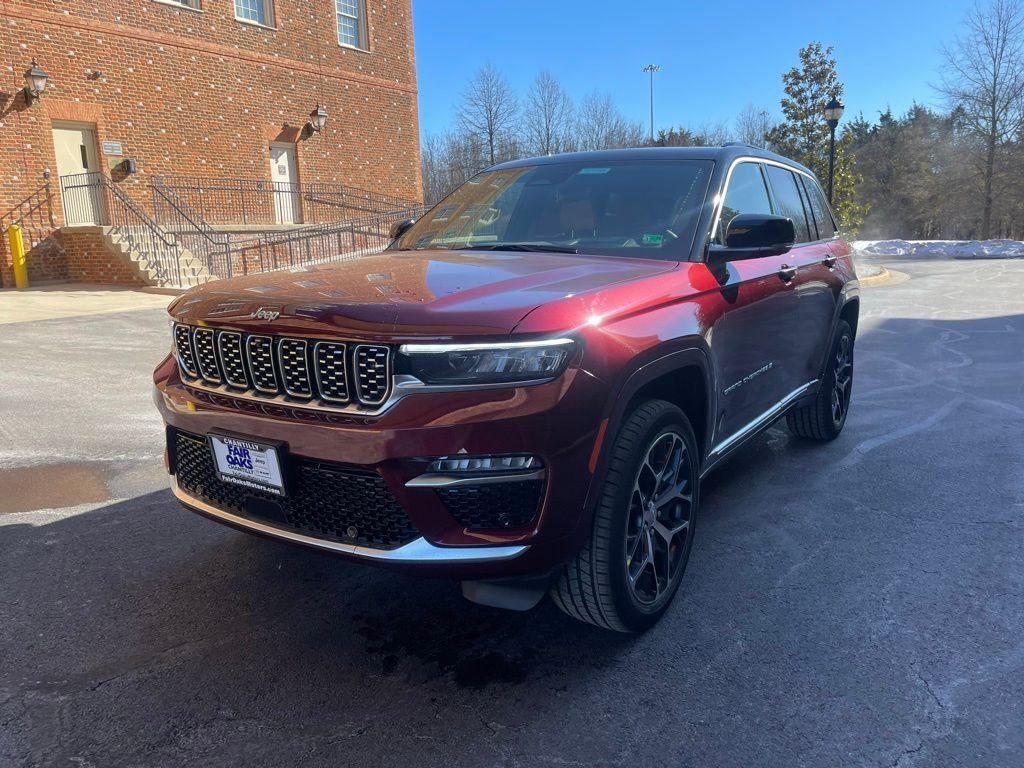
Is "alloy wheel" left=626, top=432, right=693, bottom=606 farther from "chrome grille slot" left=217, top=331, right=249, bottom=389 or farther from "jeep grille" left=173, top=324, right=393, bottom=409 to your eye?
"chrome grille slot" left=217, top=331, right=249, bottom=389

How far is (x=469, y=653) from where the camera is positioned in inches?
112

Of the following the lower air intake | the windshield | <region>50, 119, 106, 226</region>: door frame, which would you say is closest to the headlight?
the lower air intake

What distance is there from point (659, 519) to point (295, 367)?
1.49 metres

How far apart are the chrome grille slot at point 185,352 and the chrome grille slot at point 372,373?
879mm

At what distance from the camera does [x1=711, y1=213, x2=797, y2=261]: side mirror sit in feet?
10.7

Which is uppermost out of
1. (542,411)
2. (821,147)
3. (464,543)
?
(821,147)

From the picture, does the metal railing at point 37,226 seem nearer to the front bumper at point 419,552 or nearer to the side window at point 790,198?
the side window at point 790,198

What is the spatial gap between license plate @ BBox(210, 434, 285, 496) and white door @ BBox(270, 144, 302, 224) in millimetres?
20546

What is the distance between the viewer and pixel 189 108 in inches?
772

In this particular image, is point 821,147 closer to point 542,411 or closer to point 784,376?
point 784,376

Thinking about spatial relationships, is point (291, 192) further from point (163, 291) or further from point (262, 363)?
point (262, 363)

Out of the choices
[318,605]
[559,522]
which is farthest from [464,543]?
[318,605]

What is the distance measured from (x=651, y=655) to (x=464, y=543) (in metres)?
0.96

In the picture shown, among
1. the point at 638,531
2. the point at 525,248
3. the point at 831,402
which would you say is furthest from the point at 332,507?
the point at 831,402
